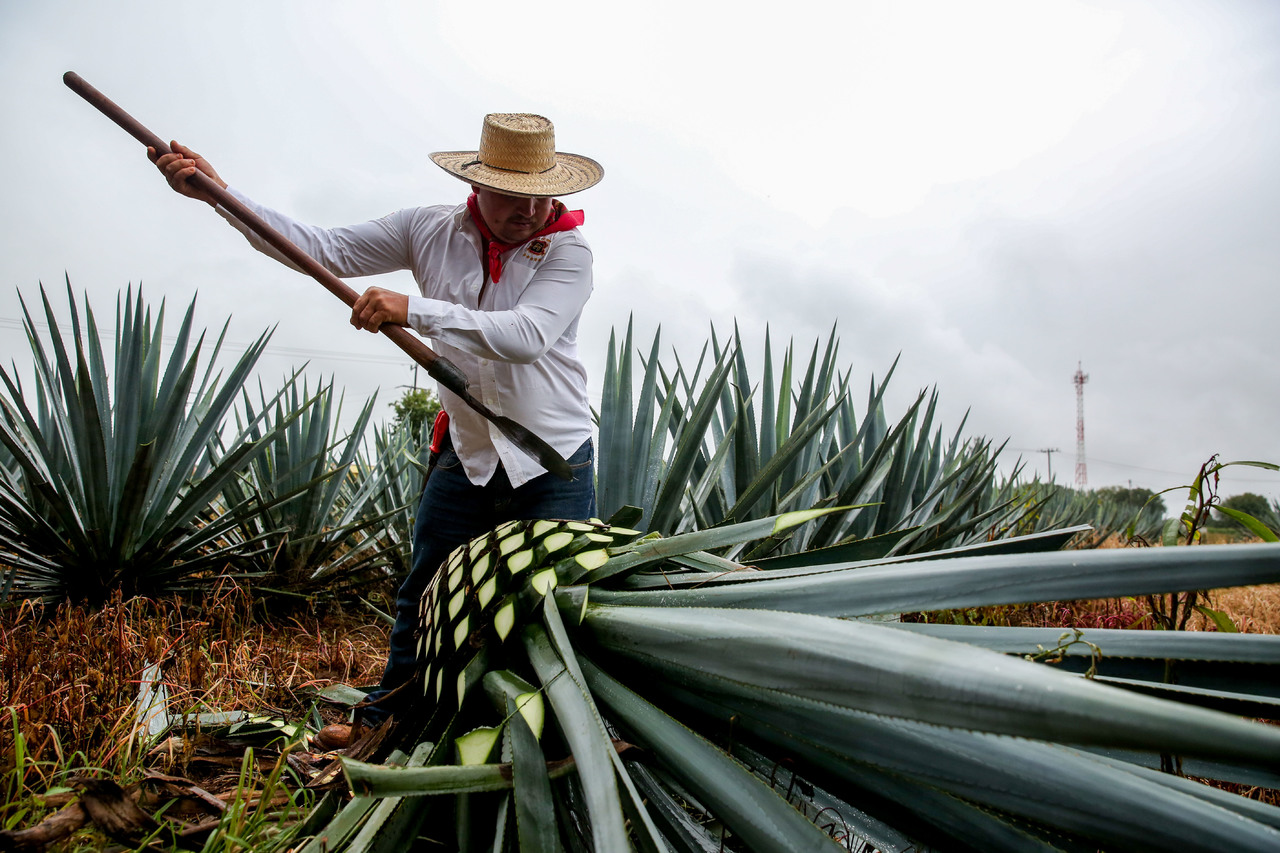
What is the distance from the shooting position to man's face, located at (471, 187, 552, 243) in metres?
2.13

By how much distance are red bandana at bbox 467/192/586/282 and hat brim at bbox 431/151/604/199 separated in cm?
9

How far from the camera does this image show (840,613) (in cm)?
70

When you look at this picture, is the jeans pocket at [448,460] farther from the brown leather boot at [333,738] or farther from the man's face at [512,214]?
the brown leather boot at [333,738]

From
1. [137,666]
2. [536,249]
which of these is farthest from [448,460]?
[137,666]

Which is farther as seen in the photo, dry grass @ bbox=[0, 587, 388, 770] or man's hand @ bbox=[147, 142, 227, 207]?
man's hand @ bbox=[147, 142, 227, 207]

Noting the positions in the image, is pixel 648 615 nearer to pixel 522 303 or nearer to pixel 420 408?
pixel 522 303

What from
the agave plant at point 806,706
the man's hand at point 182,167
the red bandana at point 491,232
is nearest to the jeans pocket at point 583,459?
the red bandana at point 491,232

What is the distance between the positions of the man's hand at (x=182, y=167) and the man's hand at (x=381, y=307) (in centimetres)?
71

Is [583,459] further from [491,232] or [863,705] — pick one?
[863,705]

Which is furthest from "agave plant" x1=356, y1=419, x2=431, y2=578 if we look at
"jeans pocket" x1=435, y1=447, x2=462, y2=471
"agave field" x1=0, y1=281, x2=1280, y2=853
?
"agave field" x1=0, y1=281, x2=1280, y2=853

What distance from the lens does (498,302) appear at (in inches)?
85.2

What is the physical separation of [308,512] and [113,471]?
811mm

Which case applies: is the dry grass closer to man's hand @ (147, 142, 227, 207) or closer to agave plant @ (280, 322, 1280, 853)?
agave plant @ (280, 322, 1280, 853)

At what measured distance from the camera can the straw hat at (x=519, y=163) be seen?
2.08 m
